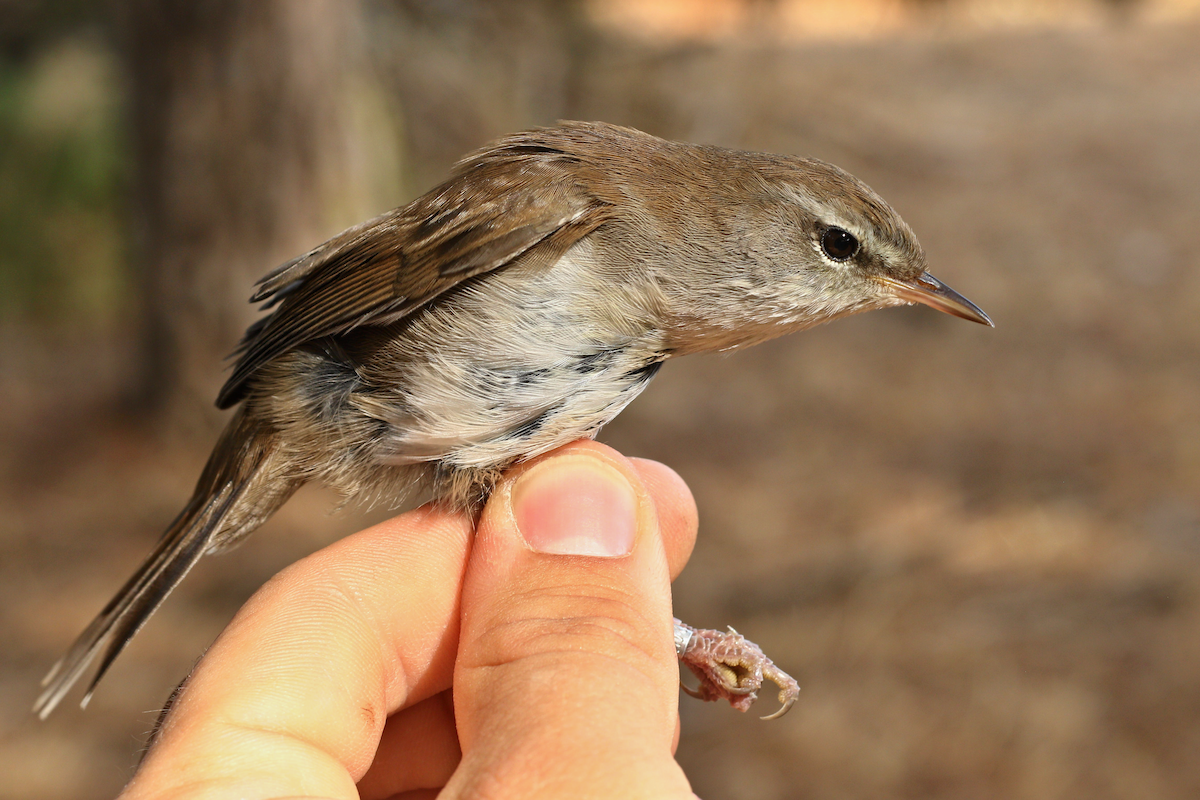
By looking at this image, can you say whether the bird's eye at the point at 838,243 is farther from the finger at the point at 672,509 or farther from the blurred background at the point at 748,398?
the blurred background at the point at 748,398

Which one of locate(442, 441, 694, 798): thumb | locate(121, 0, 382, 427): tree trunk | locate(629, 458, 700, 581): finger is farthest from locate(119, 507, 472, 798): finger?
locate(121, 0, 382, 427): tree trunk

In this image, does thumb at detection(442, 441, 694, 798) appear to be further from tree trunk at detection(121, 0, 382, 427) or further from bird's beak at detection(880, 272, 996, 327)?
tree trunk at detection(121, 0, 382, 427)

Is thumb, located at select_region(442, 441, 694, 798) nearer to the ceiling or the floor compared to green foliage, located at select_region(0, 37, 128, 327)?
nearer to the floor

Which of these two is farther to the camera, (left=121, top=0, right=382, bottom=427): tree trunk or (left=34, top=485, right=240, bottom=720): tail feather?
(left=121, top=0, right=382, bottom=427): tree trunk

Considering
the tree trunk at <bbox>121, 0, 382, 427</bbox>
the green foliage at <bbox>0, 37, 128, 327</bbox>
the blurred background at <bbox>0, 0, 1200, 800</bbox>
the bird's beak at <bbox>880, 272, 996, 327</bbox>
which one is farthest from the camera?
the green foliage at <bbox>0, 37, 128, 327</bbox>

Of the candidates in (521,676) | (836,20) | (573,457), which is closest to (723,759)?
(573,457)

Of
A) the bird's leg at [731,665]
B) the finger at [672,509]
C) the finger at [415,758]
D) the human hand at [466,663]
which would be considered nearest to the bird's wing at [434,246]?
the human hand at [466,663]
